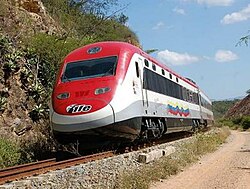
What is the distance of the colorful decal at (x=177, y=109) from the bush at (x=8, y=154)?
6.66 m

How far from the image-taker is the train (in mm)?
11734

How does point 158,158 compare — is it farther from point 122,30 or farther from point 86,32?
point 122,30

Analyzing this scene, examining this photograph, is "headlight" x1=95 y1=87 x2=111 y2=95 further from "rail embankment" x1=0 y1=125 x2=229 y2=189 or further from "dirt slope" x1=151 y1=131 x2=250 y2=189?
"dirt slope" x1=151 y1=131 x2=250 y2=189

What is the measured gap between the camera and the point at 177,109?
64.8ft

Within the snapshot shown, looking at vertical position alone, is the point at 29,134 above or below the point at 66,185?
above

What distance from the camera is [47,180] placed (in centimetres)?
753

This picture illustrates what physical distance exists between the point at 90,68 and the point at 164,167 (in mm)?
3679

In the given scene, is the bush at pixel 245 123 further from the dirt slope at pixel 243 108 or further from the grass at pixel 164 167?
the grass at pixel 164 167

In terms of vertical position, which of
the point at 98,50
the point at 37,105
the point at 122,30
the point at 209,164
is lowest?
the point at 209,164

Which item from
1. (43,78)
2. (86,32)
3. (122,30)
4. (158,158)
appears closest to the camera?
(158,158)

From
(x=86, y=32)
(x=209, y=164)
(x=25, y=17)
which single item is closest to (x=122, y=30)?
(x=86, y=32)

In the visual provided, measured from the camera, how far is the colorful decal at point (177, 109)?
1810cm

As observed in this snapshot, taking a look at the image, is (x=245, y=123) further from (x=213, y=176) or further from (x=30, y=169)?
(x=30, y=169)

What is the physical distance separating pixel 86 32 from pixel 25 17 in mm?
9092
